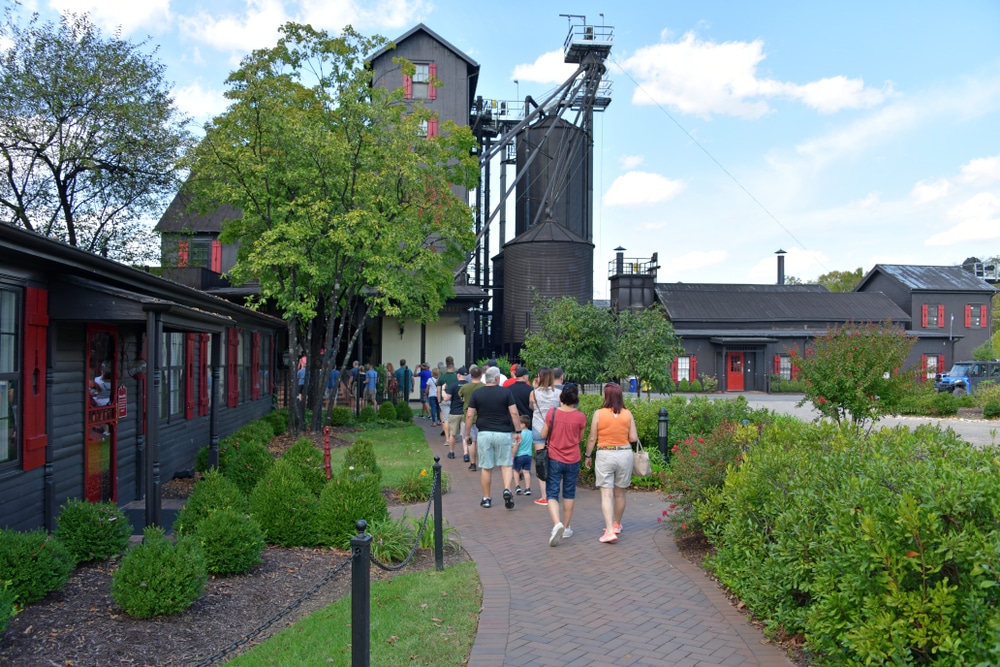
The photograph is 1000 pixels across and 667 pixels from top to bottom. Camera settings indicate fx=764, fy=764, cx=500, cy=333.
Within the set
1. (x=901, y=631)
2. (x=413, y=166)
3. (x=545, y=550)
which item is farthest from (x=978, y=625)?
(x=413, y=166)

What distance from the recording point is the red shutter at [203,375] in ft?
46.3

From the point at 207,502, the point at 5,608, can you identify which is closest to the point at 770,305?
the point at 207,502

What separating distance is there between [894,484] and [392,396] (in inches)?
882

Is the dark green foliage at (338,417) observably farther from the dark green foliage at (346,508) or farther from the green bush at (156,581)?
the green bush at (156,581)

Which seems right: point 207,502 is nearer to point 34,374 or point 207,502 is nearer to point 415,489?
point 34,374

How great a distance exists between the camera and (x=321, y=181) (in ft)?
57.0

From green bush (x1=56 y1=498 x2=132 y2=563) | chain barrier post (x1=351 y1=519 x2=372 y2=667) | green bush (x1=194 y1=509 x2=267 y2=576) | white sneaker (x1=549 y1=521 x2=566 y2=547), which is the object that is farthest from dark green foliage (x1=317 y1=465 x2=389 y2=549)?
chain barrier post (x1=351 y1=519 x2=372 y2=667)

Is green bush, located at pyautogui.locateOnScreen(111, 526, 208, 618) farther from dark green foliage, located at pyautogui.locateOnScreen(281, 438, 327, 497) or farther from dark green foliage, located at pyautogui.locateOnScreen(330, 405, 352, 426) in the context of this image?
dark green foliage, located at pyautogui.locateOnScreen(330, 405, 352, 426)

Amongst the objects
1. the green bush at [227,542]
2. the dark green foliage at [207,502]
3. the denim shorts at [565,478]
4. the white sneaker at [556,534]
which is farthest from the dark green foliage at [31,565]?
the denim shorts at [565,478]

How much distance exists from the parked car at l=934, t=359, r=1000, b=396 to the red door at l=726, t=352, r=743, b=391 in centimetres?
970

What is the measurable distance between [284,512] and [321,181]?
11265mm

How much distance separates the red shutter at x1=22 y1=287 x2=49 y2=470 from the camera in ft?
23.8

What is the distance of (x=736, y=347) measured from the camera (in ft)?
137

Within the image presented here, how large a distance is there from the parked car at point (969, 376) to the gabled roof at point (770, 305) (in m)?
10.2
